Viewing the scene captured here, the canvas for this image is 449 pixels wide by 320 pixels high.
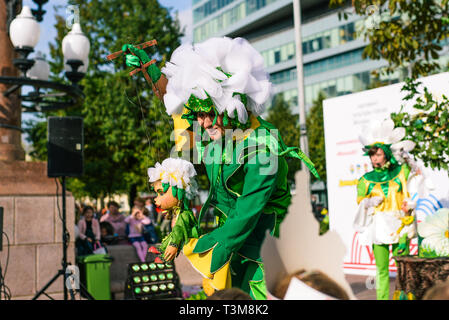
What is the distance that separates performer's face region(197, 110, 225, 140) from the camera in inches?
80.1

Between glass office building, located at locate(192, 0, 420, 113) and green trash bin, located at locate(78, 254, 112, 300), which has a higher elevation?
glass office building, located at locate(192, 0, 420, 113)

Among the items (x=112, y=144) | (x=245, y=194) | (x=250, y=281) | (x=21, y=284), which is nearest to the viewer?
(x=245, y=194)

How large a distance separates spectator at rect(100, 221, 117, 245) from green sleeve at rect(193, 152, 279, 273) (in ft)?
25.8

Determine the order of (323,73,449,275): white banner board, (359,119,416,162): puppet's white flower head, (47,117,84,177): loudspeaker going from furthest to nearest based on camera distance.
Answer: (323,73,449,275): white banner board
(47,117,84,177): loudspeaker
(359,119,416,162): puppet's white flower head

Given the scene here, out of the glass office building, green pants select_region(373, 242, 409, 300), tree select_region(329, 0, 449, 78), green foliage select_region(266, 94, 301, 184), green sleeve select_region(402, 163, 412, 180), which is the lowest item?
green pants select_region(373, 242, 409, 300)

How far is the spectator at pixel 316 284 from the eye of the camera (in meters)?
1.07

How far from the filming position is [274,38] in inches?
1925

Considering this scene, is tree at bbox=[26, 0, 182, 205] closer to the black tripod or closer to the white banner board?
the white banner board

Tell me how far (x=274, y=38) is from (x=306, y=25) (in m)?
3.18

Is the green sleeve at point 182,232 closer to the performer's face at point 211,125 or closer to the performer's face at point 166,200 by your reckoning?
the performer's face at point 166,200

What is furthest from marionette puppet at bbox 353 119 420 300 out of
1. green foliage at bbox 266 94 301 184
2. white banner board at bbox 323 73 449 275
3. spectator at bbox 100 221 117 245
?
green foliage at bbox 266 94 301 184

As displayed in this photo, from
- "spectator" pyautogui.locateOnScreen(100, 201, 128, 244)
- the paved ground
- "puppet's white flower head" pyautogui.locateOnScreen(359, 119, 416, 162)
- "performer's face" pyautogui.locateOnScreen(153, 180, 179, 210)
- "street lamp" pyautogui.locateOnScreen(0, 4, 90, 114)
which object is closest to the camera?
"performer's face" pyautogui.locateOnScreen(153, 180, 179, 210)

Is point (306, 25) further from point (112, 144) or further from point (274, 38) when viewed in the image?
point (112, 144)

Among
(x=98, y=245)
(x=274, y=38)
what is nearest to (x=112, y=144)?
(x=98, y=245)
